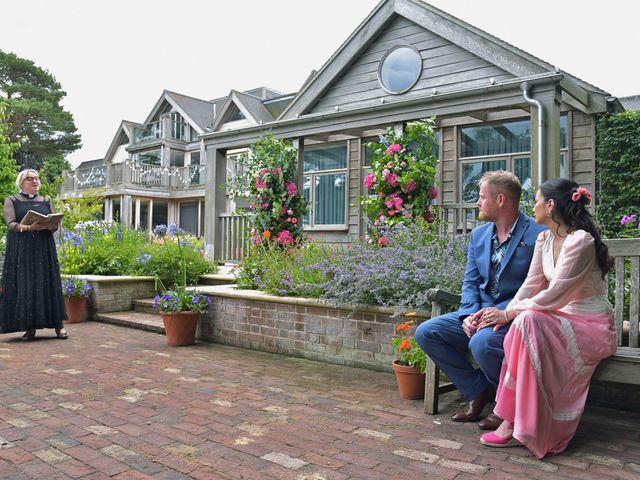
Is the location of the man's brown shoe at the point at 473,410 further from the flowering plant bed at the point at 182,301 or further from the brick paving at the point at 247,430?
the flowering plant bed at the point at 182,301

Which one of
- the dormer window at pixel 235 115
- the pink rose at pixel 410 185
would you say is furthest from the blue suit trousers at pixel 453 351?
the dormer window at pixel 235 115

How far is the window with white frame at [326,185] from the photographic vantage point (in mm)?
11656

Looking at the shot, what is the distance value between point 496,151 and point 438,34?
7.48 feet

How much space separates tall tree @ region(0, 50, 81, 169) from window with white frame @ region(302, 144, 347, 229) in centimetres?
2427

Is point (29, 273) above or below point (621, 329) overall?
above

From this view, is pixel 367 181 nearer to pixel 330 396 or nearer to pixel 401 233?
pixel 401 233

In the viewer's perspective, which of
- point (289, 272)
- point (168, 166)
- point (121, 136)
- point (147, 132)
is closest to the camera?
point (289, 272)

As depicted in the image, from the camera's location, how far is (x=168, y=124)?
2953cm

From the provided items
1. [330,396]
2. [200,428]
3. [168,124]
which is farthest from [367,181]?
[168,124]

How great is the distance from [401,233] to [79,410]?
3243 millimetres

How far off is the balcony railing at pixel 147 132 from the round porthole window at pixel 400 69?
870 inches

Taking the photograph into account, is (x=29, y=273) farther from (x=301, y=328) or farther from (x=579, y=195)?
(x=579, y=195)

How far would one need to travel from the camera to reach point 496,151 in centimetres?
937

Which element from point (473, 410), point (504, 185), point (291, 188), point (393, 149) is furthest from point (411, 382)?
point (291, 188)
